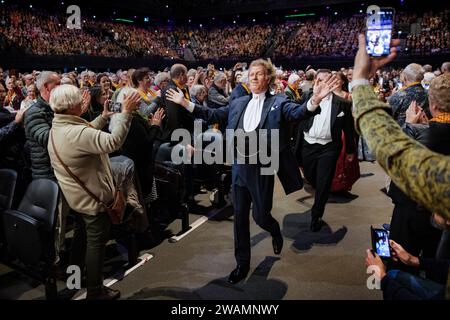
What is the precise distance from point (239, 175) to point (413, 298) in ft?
6.19

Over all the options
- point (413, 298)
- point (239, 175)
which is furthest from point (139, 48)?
point (413, 298)

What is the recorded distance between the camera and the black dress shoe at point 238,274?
10.5 feet

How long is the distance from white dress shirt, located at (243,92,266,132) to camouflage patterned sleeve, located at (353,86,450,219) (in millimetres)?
2026

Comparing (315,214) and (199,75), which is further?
(199,75)

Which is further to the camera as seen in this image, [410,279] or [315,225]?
[315,225]

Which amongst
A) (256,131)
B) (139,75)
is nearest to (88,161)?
(256,131)

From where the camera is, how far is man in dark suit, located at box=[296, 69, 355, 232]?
14.0 ft

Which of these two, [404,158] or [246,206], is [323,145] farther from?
[404,158]

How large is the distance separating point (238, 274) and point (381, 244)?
155 centimetres

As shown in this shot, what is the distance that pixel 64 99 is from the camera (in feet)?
8.33

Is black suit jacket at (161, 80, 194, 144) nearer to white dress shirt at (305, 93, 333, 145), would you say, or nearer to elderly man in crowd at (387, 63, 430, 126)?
white dress shirt at (305, 93, 333, 145)

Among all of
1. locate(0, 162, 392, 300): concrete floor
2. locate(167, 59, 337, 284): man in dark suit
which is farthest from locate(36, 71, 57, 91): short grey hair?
locate(0, 162, 392, 300): concrete floor
